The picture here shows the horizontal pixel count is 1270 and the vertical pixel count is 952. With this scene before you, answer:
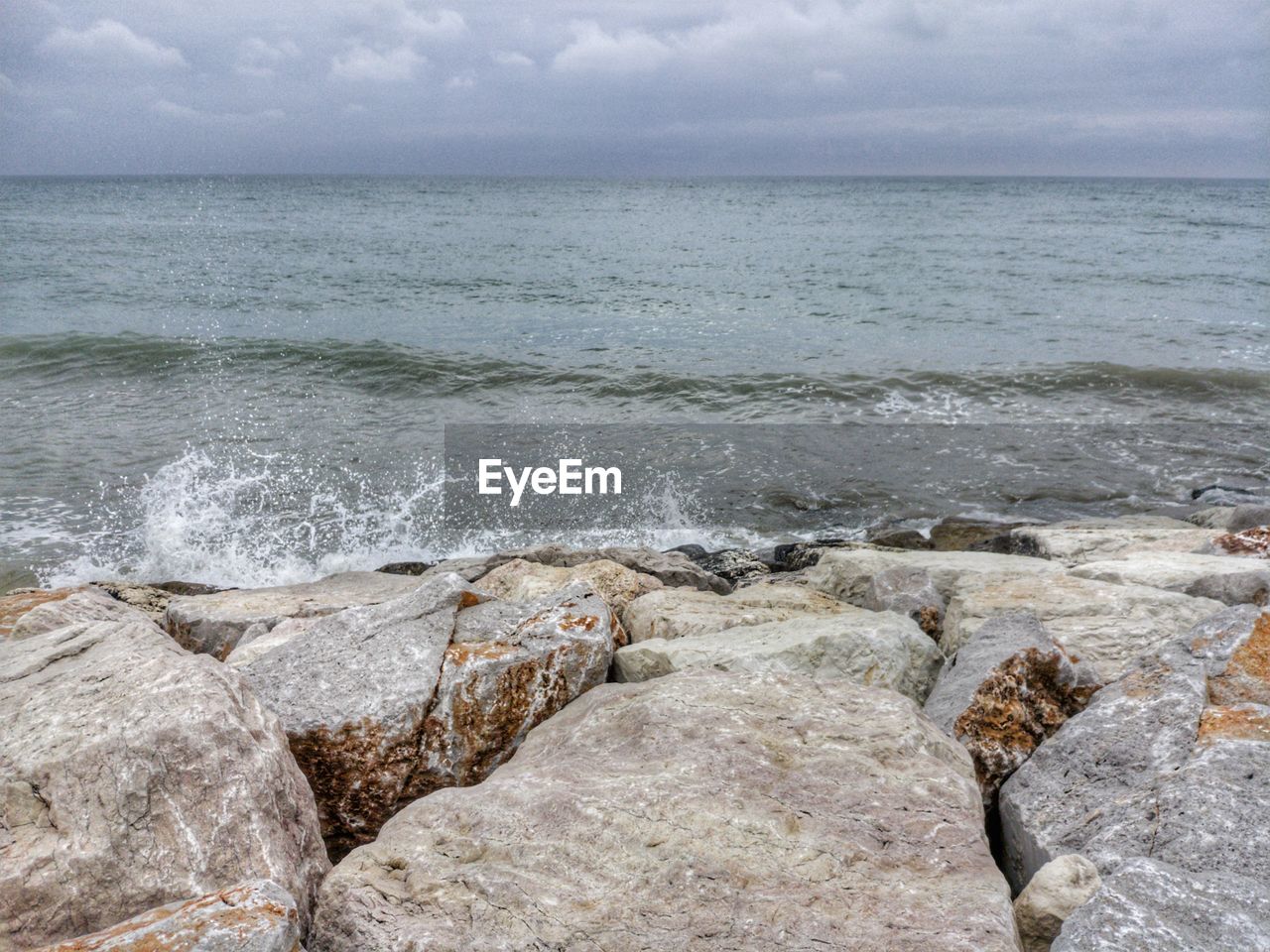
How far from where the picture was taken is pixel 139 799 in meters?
3.04

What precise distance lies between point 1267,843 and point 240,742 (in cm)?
348

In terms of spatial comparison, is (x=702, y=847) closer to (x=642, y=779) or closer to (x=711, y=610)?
(x=642, y=779)

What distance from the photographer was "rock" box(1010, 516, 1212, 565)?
7.76 m

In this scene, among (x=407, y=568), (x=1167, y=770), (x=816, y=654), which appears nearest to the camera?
(x=1167, y=770)

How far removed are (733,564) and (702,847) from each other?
663cm

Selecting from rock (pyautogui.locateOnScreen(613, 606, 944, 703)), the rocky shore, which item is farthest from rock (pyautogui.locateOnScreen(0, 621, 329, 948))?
rock (pyautogui.locateOnScreen(613, 606, 944, 703))

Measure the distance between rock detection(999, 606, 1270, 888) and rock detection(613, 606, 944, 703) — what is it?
90 centimetres

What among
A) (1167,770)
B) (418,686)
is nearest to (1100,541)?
(1167,770)

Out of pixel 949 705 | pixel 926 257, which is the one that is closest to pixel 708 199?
pixel 926 257

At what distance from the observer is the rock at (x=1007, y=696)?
4156mm

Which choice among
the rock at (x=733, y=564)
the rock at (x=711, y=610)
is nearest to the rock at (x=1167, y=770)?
the rock at (x=711, y=610)

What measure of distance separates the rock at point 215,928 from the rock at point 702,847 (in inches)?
16.0

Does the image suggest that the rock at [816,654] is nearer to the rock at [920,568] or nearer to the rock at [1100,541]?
the rock at [920,568]

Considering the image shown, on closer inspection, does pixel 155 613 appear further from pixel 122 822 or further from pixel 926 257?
pixel 926 257
